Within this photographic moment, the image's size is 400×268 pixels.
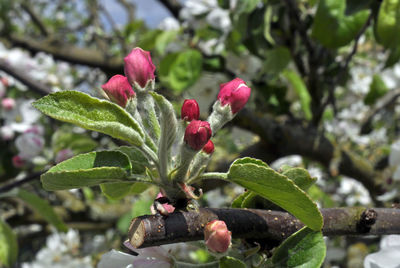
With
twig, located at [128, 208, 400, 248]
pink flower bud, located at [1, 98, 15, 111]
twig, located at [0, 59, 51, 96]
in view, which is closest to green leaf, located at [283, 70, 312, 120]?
twig, located at [0, 59, 51, 96]

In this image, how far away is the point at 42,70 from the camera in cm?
269

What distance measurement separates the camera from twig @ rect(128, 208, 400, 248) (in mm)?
452

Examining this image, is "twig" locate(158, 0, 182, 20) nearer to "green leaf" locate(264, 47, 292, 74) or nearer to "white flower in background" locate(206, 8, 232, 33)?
"white flower in background" locate(206, 8, 232, 33)

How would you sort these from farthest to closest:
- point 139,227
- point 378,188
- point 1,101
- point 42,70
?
point 42,70 → point 1,101 → point 378,188 → point 139,227

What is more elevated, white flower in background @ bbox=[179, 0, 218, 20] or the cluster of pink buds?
the cluster of pink buds

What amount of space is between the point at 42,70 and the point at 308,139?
1888mm

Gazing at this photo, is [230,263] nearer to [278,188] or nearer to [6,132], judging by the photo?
[278,188]

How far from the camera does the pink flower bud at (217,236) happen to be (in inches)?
17.9

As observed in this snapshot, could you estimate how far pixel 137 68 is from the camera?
515 mm

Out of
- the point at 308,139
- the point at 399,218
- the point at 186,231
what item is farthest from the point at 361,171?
the point at 186,231

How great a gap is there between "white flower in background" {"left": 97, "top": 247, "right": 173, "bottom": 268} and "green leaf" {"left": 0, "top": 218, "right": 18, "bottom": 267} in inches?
40.4

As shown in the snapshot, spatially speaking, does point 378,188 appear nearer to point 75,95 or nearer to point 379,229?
point 379,229

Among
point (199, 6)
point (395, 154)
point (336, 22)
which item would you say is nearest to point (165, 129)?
point (336, 22)

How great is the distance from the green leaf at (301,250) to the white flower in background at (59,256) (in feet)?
6.55
